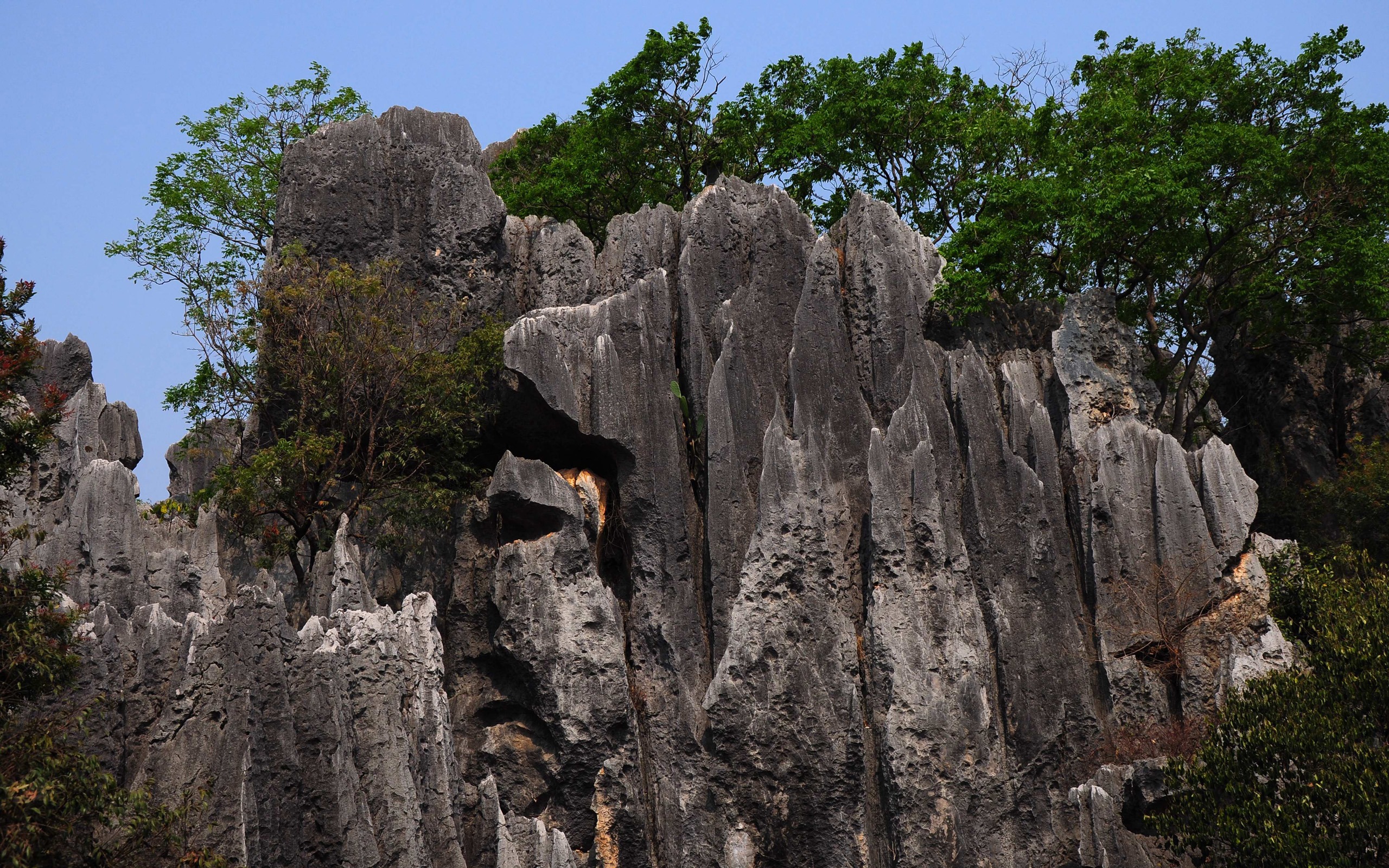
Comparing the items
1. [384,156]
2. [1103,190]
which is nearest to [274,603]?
[384,156]

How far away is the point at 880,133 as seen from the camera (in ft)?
108

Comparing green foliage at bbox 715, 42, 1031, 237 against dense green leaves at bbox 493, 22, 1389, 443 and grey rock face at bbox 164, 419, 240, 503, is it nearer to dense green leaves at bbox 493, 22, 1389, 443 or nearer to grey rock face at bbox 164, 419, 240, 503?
dense green leaves at bbox 493, 22, 1389, 443

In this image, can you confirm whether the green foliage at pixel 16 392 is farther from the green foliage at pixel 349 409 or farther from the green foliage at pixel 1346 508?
the green foliage at pixel 1346 508

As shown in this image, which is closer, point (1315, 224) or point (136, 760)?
point (136, 760)

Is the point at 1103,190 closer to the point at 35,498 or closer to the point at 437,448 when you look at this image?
the point at 437,448

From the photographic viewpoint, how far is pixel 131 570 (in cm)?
2809

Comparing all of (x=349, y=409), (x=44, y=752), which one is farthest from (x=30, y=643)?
(x=349, y=409)

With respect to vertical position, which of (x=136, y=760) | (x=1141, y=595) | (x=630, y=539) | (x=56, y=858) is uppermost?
(x=630, y=539)

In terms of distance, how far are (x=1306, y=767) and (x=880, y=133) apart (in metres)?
19.5

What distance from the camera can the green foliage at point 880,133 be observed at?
106ft

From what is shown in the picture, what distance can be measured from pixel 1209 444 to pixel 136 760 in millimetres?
19253

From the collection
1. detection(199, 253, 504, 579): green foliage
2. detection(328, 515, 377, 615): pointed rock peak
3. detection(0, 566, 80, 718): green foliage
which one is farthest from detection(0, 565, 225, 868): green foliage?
detection(199, 253, 504, 579): green foliage

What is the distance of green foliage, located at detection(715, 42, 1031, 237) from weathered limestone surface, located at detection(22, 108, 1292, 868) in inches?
227

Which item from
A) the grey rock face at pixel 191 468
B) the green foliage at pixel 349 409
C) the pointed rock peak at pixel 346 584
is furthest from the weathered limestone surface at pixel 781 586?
the grey rock face at pixel 191 468
